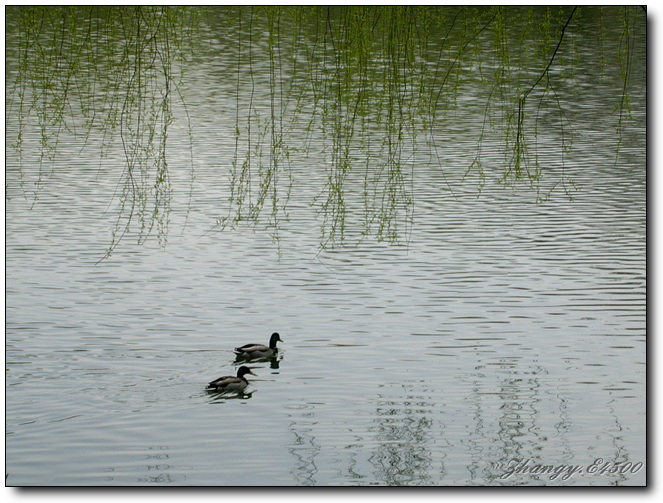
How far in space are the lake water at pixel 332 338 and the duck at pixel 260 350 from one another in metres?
0.07

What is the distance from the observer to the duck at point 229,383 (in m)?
6.86

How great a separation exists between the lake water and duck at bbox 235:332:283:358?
7 cm

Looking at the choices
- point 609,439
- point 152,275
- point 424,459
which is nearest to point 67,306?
point 152,275

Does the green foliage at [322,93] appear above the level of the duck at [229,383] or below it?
above

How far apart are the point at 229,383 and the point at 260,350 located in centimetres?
57

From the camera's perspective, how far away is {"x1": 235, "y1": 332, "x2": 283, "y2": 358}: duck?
748cm

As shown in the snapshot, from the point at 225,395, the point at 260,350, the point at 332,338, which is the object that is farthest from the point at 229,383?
the point at 332,338

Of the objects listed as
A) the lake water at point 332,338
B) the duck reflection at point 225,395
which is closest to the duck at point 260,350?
the lake water at point 332,338

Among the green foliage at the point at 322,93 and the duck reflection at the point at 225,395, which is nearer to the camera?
the green foliage at the point at 322,93

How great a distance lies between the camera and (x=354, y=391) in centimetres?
662

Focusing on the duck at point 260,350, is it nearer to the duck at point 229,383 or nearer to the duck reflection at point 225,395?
the duck at point 229,383

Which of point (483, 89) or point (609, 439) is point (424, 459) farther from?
point (483, 89)

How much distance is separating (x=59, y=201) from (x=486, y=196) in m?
3.78

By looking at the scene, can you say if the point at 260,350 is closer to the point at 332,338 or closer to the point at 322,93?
the point at 332,338
